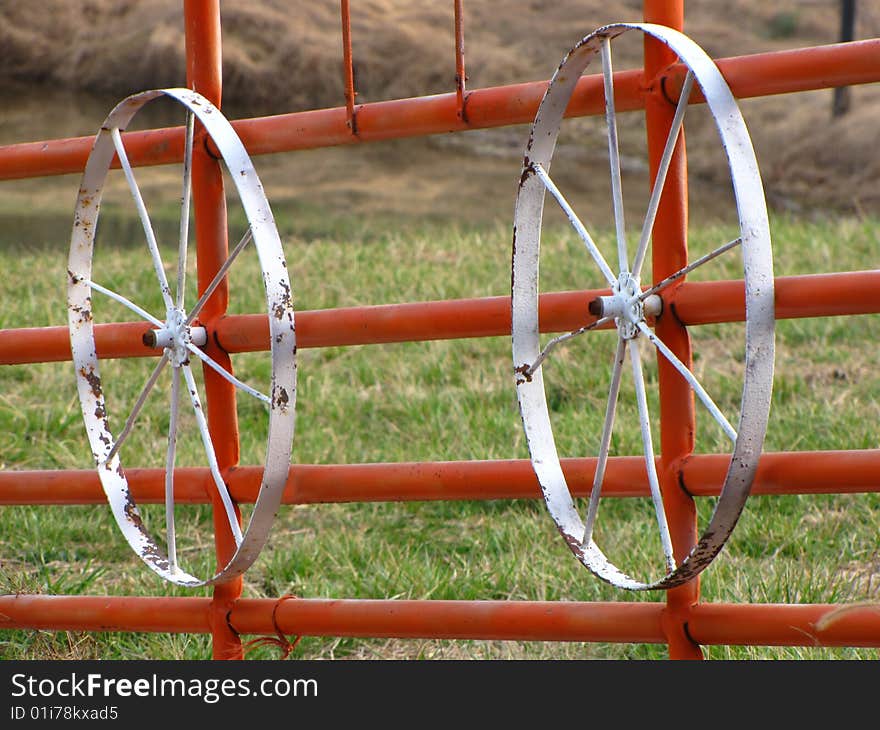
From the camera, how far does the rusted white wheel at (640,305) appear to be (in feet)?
3.18

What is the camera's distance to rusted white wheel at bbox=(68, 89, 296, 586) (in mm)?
1193

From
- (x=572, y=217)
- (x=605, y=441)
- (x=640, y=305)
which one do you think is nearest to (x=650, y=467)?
(x=605, y=441)

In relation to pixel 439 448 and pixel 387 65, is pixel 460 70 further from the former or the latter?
pixel 387 65

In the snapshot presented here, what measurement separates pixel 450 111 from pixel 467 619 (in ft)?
1.89

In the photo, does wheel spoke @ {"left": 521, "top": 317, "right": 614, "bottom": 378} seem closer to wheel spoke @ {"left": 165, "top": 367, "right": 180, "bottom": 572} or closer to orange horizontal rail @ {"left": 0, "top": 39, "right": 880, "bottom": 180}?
orange horizontal rail @ {"left": 0, "top": 39, "right": 880, "bottom": 180}

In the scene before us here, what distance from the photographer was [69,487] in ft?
4.96

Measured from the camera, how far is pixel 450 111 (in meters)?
1.28

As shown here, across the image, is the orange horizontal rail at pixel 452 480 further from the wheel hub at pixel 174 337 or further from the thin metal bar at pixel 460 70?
the thin metal bar at pixel 460 70

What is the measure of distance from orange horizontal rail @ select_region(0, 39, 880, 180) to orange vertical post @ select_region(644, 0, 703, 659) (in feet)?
0.10

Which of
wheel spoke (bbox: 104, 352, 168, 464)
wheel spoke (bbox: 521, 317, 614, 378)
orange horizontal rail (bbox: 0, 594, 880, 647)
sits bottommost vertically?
orange horizontal rail (bbox: 0, 594, 880, 647)

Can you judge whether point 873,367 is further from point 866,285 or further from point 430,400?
point 866,285

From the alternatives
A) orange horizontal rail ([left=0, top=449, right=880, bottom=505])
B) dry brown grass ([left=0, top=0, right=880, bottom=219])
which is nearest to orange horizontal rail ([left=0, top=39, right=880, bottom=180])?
orange horizontal rail ([left=0, top=449, right=880, bottom=505])

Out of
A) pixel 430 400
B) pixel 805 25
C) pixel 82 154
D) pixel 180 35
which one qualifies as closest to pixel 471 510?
pixel 430 400

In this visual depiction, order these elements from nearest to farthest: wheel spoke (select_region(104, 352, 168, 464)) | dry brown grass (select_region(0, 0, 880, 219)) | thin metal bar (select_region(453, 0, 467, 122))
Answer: thin metal bar (select_region(453, 0, 467, 122)) → wheel spoke (select_region(104, 352, 168, 464)) → dry brown grass (select_region(0, 0, 880, 219))
